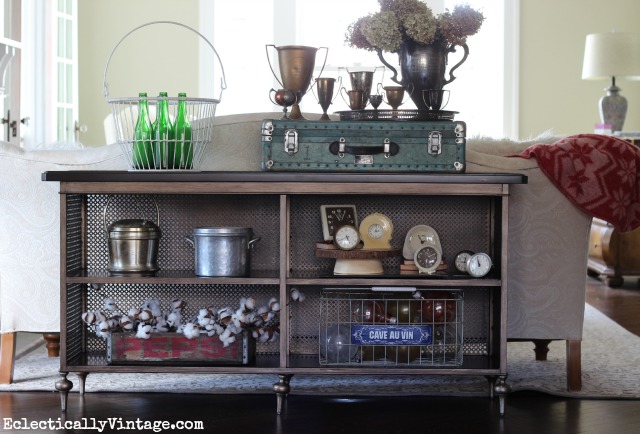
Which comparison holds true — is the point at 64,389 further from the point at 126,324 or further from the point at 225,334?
the point at 225,334

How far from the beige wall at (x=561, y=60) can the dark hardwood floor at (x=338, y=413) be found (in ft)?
16.1

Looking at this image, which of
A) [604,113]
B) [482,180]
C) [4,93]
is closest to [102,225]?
[482,180]

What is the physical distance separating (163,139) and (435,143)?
0.88 metres

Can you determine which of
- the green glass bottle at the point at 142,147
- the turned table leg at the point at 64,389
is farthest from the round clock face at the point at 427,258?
the turned table leg at the point at 64,389

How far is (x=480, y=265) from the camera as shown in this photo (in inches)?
120

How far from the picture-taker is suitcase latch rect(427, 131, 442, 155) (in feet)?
9.96

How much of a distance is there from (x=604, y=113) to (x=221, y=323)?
4.71 metres

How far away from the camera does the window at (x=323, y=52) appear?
7.79 m

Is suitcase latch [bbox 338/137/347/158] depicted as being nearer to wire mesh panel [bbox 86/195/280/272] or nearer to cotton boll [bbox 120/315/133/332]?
wire mesh panel [bbox 86/195/280/272]

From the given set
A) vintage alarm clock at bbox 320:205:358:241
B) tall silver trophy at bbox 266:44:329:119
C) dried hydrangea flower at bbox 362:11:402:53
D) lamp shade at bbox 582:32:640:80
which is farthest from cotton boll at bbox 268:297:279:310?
lamp shade at bbox 582:32:640:80

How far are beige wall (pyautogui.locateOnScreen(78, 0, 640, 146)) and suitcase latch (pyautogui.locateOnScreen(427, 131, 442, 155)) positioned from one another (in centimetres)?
494

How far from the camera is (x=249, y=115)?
3268 mm

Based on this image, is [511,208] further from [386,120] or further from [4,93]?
[4,93]

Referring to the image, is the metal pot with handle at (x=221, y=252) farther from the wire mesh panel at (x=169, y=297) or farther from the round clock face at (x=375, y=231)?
A: the round clock face at (x=375, y=231)
